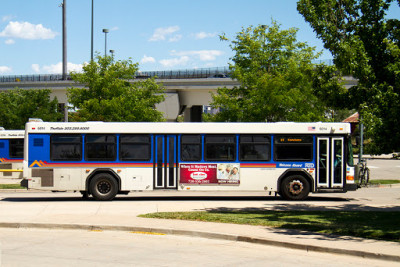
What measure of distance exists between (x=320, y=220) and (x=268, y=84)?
16275mm

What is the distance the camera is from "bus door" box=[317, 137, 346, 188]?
809 inches

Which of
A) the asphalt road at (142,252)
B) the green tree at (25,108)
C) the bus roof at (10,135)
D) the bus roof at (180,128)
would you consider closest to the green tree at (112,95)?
the bus roof at (10,135)

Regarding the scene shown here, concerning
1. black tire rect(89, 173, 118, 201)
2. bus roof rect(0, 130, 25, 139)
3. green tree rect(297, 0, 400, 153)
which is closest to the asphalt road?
green tree rect(297, 0, 400, 153)

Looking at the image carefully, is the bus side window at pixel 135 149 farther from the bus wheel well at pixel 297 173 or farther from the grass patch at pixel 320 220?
the grass patch at pixel 320 220

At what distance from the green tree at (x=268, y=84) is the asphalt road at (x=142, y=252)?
18.0m

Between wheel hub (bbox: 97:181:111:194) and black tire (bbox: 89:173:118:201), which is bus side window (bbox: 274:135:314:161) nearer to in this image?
black tire (bbox: 89:173:118:201)

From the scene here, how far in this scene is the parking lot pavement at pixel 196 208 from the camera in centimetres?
1074

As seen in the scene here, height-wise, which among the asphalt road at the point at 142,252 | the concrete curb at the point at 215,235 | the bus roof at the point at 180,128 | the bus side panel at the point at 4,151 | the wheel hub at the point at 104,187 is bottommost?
the asphalt road at the point at 142,252

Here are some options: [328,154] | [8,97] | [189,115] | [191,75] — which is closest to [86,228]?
[328,154]

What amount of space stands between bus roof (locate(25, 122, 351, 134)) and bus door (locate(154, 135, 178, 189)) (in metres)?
0.35

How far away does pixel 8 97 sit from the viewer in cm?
4666

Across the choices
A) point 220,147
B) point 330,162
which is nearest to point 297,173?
point 330,162

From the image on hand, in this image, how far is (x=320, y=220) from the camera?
1417 centimetres

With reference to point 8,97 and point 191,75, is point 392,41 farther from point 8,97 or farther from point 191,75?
point 191,75
